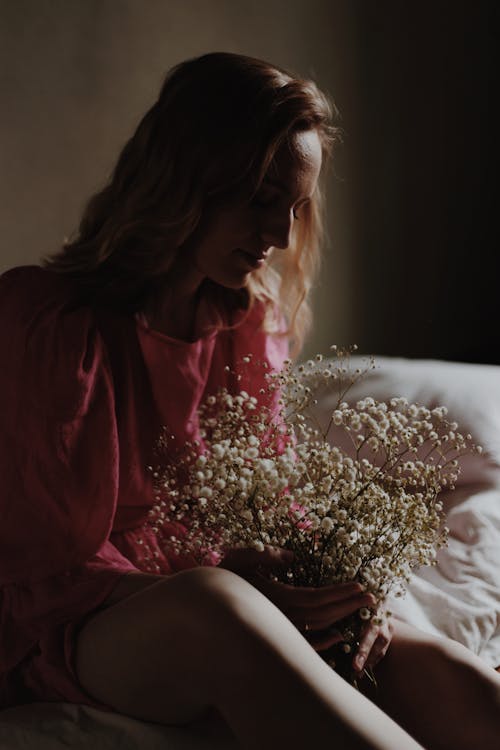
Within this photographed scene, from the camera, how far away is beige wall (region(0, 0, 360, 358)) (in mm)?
1997

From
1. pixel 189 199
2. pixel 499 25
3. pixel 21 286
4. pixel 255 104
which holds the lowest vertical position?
pixel 21 286

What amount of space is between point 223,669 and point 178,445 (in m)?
0.51

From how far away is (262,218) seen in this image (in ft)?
4.44

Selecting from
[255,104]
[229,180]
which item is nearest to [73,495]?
[229,180]

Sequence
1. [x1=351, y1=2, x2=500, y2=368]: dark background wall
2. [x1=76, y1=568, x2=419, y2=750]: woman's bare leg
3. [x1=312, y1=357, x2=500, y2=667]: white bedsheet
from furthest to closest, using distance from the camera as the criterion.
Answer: [x1=351, y1=2, x2=500, y2=368]: dark background wall → [x1=312, y1=357, x2=500, y2=667]: white bedsheet → [x1=76, y1=568, x2=419, y2=750]: woman's bare leg

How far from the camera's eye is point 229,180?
1.34 meters

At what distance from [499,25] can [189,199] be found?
183 centimetres

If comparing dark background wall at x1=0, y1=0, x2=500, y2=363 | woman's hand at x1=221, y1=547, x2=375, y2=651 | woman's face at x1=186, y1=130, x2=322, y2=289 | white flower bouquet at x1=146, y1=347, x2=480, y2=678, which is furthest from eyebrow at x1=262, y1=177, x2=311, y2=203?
dark background wall at x1=0, y1=0, x2=500, y2=363

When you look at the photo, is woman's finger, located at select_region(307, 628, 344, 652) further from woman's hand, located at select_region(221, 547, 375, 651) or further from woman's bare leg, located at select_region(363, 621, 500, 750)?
woman's bare leg, located at select_region(363, 621, 500, 750)

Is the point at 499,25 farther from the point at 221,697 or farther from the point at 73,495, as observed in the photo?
the point at 221,697

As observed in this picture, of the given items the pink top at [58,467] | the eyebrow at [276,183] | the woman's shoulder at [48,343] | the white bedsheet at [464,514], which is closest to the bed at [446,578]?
the white bedsheet at [464,514]

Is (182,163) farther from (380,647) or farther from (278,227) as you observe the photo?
(380,647)

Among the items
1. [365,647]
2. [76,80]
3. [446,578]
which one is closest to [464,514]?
[446,578]

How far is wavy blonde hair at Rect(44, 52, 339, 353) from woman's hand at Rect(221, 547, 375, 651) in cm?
46
